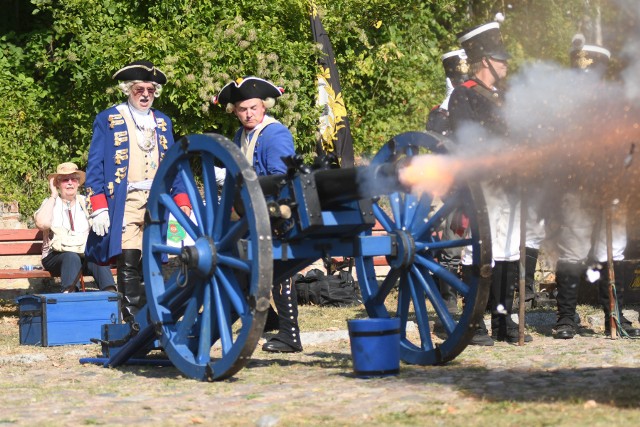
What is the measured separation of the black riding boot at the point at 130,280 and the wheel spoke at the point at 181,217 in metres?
1.42

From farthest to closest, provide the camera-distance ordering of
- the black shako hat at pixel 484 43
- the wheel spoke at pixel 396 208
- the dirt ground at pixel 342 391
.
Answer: the black shako hat at pixel 484 43
the wheel spoke at pixel 396 208
the dirt ground at pixel 342 391

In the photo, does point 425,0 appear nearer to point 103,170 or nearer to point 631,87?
point 103,170

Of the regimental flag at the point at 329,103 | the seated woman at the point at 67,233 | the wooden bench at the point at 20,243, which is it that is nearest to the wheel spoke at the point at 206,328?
the seated woman at the point at 67,233

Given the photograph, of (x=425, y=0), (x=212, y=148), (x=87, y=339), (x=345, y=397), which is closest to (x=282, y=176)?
(x=212, y=148)

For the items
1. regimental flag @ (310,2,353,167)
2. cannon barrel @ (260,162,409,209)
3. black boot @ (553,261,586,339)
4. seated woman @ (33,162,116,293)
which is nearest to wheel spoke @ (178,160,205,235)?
cannon barrel @ (260,162,409,209)

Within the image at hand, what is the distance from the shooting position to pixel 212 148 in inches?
245

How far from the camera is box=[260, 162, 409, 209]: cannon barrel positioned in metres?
6.13

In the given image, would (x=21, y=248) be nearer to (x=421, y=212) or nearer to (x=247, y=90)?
(x=247, y=90)

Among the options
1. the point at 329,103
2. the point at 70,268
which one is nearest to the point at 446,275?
the point at 70,268

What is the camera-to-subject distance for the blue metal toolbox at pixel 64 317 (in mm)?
8547

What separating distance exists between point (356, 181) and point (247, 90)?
1.69 m

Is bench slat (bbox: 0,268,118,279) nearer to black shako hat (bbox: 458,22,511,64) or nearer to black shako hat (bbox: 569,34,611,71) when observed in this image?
black shako hat (bbox: 458,22,511,64)

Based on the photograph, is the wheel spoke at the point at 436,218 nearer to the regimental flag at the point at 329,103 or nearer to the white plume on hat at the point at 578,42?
the white plume on hat at the point at 578,42

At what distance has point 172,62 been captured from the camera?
12141 mm
